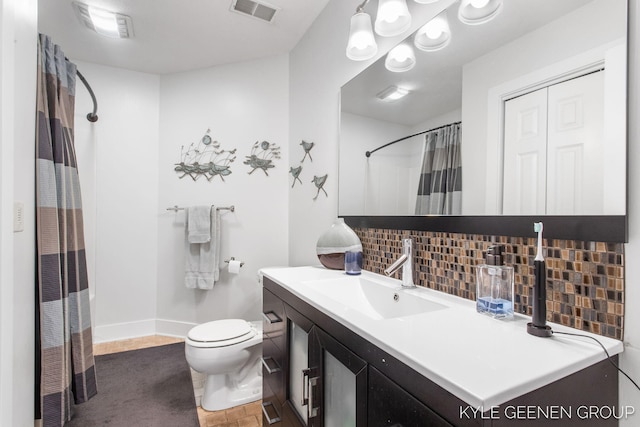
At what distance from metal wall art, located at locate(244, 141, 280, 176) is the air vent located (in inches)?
36.4

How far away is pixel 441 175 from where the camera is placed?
117 centimetres

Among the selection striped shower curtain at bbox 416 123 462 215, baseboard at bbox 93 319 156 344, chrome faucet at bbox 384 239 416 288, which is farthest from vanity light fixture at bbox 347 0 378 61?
baseboard at bbox 93 319 156 344

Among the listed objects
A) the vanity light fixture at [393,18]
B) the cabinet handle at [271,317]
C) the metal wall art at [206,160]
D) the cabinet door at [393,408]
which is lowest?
the cabinet handle at [271,317]

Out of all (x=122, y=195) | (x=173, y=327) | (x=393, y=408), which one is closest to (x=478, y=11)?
(x=393, y=408)

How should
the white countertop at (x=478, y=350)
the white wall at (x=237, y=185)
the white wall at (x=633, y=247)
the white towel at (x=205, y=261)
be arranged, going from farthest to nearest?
the white wall at (x=237, y=185), the white towel at (x=205, y=261), the white wall at (x=633, y=247), the white countertop at (x=478, y=350)

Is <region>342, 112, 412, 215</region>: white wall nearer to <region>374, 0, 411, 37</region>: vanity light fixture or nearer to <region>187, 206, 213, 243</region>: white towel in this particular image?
<region>374, 0, 411, 37</region>: vanity light fixture

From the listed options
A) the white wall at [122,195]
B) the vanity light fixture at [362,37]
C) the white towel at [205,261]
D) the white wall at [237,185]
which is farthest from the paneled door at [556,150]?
the white wall at [122,195]

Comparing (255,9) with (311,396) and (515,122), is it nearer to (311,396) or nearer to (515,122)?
(515,122)

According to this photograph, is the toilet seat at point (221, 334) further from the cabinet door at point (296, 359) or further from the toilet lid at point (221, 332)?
the cabinet door at point (296, 359)

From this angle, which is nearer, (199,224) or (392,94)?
(392,94)

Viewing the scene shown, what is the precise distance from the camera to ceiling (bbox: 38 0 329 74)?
1.97 m

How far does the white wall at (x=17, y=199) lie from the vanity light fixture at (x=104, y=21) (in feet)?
2.85

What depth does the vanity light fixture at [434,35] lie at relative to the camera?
1139 mm

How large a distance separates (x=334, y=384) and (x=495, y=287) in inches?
A: 21.8
